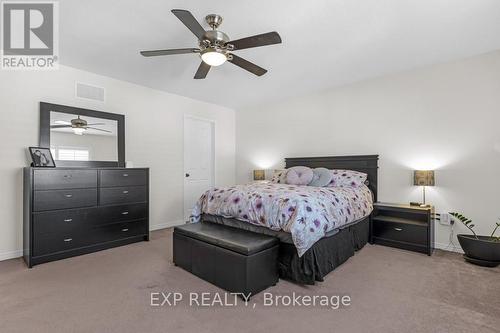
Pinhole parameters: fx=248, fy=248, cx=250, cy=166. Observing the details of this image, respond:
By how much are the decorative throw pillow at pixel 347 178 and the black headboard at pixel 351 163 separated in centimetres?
17

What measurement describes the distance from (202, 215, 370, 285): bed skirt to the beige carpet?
0.09 meters

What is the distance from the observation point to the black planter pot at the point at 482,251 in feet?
8.86

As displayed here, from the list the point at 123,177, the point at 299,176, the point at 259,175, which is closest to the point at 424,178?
the point at 299,176

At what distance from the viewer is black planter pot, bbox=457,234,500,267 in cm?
270

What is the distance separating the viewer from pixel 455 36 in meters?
2.75

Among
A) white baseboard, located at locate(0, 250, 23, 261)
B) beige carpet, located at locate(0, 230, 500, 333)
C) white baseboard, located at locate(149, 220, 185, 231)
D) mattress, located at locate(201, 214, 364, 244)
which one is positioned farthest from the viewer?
white baseboard, located at locate(149, 220, 185, 231)

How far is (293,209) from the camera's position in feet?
7.73

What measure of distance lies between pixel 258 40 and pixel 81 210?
296 cm

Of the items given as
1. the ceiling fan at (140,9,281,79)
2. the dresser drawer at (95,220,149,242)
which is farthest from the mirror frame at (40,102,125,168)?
the ceiling fan at (140,9,281,79)

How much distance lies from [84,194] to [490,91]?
17.4ft

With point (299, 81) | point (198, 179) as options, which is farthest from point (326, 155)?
point (198, 179)

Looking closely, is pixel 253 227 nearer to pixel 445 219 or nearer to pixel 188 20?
pixel 188 20

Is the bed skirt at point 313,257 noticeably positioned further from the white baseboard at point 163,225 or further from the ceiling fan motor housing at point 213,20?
the ceiling fan motor housing at point 213,20

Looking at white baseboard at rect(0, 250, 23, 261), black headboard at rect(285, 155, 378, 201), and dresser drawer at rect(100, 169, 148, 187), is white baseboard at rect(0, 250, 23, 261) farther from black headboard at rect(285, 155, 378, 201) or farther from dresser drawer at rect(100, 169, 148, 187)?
black headboard at rect(285, 155, 378, 201)
